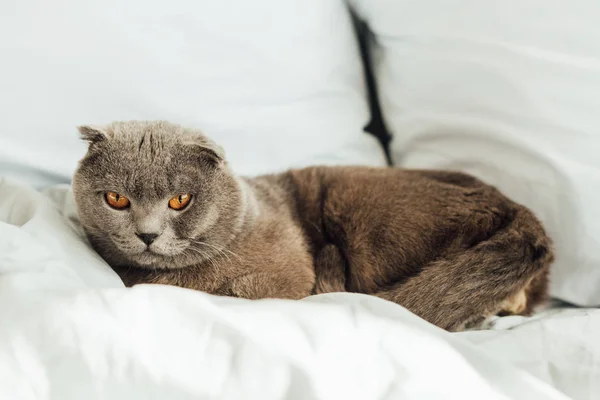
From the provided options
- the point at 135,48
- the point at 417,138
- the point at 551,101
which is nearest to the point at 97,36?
the point at 135,48

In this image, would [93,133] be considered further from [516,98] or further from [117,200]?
[516,98]

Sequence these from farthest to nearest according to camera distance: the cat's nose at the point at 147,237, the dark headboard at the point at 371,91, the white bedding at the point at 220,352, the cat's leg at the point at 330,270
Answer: the dark headboard at the point at 371,91
the cat's leg at the point at 330,270
the cat's nose at the point at 147,237
the white bedding at the point at 220,352

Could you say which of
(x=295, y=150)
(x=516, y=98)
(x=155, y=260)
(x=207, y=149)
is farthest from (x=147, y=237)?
(x=516, y=98)

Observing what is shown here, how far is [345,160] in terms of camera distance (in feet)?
4.91

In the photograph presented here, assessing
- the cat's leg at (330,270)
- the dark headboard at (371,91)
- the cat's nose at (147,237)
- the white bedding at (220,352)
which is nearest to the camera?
the white bedding at (220,352)

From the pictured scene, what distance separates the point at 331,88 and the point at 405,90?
0.21 m

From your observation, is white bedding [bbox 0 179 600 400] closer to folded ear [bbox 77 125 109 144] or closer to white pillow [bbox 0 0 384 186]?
folded ear [bbox 77 125 109 144]

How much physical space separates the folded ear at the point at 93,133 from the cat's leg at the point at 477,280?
2.08 feet

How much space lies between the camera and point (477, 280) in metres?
1.00

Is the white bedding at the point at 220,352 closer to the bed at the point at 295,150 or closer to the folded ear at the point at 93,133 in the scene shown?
the bed at the point at 295,150

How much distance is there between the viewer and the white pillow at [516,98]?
114cm

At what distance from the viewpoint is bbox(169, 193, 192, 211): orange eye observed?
0.96 meters

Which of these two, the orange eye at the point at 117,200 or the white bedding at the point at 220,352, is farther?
the orange eye at the point at 117,200

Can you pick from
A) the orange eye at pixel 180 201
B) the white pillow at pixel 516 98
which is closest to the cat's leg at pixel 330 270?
the orange eye at pixel 180 201
